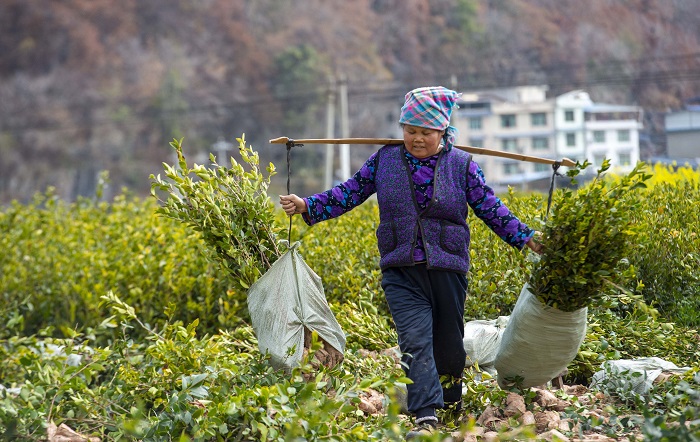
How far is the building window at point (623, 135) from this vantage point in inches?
1236

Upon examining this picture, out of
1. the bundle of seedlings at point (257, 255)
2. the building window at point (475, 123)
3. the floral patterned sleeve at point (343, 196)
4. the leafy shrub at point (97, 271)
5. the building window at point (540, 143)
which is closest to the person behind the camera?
the bundle of seedlings at point (257, 255)

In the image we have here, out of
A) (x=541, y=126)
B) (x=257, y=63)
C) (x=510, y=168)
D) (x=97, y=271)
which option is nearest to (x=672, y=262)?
(x=97, y=271)

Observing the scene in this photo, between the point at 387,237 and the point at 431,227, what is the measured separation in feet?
0.62

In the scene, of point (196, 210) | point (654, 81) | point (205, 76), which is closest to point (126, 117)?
point (205, 76)

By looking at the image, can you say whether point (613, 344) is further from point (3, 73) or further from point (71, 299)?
point (3, 73)

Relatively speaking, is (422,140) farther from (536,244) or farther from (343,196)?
(536,244)

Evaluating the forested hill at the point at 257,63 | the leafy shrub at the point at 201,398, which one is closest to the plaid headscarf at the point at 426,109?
the leafy shrub at the point at 201,398

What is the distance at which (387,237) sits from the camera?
4027 millimetres

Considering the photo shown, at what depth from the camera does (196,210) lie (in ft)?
13.8

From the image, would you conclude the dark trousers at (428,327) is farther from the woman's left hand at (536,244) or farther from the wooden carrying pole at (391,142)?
the wooden carrying pole at (391,142)

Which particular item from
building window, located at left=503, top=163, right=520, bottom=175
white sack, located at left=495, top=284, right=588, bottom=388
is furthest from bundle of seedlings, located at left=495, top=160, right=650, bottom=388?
building window, located at left=503, top=163, right=520, bottom=175

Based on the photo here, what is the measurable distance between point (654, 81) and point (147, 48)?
83.5 ft

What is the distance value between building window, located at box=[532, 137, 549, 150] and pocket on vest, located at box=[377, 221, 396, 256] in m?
30.3

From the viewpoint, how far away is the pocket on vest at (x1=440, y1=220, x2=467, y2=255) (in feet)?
13.0
